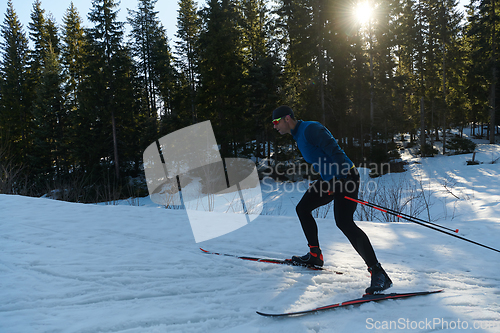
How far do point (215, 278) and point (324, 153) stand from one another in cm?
184

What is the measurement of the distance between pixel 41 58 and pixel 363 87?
32052mm

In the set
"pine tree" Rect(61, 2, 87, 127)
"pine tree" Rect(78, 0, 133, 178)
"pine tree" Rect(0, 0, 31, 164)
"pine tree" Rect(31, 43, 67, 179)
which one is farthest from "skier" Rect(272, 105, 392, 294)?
"pine tree" Rect(0, 0, 31, 164)

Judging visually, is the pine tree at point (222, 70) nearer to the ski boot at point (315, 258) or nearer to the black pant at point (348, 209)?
the ski boot at point (315, 258)

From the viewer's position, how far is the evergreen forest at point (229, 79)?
20.4 metres

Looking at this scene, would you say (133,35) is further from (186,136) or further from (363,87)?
(363,87)

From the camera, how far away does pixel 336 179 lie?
107 inches

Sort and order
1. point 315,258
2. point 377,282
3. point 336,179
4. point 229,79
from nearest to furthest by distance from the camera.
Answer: point 377,282 → point 336,179 → point 315,258 → point 229,79

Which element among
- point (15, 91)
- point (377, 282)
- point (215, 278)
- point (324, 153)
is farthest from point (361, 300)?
point (15, 91)

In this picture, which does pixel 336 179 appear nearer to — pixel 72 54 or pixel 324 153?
pixel 324 153

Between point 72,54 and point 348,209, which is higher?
point 72,54

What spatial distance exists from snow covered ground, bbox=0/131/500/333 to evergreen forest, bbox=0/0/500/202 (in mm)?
14398

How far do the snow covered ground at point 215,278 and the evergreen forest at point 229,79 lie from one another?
14398mm

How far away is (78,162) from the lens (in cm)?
2261

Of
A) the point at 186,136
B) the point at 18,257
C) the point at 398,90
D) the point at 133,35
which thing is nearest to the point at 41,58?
the point at 133,35
